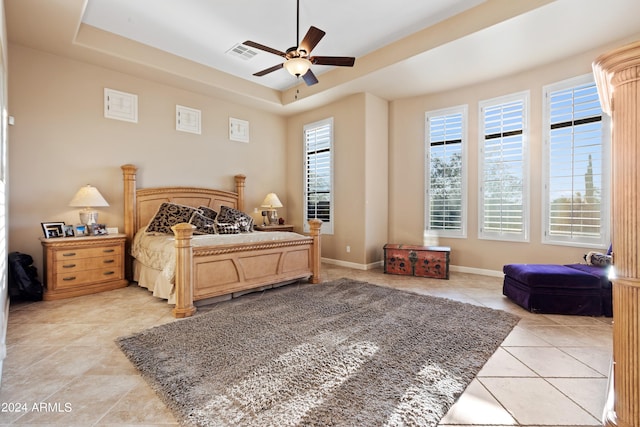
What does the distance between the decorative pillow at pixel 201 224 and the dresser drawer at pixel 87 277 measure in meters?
1.11

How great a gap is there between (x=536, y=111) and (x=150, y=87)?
583 centimetres

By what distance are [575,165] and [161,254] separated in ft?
17.5

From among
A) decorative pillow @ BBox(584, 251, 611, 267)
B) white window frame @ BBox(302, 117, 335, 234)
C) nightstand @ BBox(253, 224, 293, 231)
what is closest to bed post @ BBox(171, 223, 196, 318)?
nightstand @ BBox(253, 224, 293, 231)

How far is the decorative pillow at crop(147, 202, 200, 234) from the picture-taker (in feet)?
14.2

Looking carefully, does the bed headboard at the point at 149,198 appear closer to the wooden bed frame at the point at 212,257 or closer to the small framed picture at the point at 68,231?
the wooden bed frame at the point at 212,257

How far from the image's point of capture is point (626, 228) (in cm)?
111

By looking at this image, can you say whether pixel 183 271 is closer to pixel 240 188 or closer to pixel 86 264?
pixel 86 264

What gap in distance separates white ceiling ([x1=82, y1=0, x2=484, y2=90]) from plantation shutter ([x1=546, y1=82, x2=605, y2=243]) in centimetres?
195

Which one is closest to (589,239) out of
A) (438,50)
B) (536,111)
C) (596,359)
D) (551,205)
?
(551,205)

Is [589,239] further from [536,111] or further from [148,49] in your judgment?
[148,49]

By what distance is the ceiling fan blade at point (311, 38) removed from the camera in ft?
9.06

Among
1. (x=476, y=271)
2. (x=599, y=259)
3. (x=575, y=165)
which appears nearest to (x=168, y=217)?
(x=476, y=271)

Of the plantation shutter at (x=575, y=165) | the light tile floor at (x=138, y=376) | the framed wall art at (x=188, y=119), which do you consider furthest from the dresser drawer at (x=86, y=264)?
the plantation shutter at (x=575, y=165)

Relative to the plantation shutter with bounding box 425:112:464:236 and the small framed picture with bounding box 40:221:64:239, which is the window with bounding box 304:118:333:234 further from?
the small framed picture with bounding box 40:221:64:239
